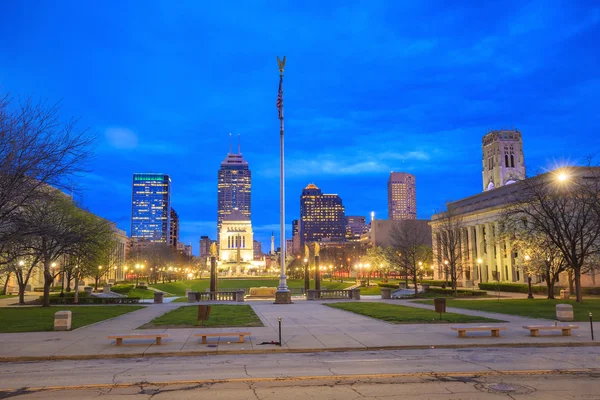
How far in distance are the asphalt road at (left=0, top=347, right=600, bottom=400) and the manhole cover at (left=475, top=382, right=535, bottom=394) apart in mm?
24

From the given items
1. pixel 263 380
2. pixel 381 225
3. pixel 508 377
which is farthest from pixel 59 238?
pixel 381 225

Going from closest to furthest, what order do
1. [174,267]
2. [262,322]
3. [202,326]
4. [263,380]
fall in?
1. [263,380]
2. [202,326]
3. [262,322]
4. [174,267]

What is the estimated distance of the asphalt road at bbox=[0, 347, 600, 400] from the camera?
11.6 metres

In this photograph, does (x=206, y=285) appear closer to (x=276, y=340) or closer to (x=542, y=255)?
(x=542, y=255)

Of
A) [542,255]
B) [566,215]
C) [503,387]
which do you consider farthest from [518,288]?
[503,387]

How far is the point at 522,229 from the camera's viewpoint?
5525 centimetres

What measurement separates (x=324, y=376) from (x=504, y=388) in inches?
182

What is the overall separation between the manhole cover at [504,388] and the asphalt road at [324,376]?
0.02 metres

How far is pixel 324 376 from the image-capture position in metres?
13.4

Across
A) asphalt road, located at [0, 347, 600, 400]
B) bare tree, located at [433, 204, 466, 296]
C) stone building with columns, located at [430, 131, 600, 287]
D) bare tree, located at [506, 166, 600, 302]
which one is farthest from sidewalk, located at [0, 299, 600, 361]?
stone building with columns, located at [430, 131, 600, 287]

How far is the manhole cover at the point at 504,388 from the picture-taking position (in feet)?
38.1

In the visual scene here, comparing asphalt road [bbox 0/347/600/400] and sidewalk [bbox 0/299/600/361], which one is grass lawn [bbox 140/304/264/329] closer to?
sidewalk [bbox 0/299/600/361]

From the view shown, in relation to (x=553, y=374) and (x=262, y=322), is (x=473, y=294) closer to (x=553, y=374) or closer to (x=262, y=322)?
(x=262, y=322)

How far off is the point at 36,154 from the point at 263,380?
1662 cm
